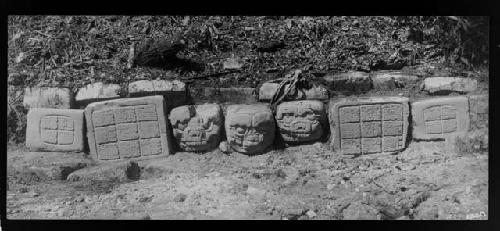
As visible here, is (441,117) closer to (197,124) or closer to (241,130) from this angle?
(241,130)

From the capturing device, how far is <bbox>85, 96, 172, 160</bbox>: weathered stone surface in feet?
15.0

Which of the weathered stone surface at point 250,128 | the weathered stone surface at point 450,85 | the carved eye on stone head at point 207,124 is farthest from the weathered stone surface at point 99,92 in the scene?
the weathered stone surface at point 450,85

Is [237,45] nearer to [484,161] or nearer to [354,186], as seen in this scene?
[354,186]

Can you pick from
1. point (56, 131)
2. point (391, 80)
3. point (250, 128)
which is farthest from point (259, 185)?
point (56, 131)

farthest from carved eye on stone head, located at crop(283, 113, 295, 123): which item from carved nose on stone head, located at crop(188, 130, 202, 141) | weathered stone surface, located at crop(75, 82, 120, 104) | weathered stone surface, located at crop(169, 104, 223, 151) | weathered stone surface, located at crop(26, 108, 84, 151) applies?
weathered stone surface, located at crop(26, 108, 84, 151)

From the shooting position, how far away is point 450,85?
4.57m

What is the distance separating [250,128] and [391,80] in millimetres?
1202

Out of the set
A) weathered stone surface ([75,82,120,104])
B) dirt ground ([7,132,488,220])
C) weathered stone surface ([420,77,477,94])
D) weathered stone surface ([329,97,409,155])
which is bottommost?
dirt ground ([7,132,488,220])

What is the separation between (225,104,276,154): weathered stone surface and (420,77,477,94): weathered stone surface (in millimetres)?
1304

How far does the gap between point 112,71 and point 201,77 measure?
719mm

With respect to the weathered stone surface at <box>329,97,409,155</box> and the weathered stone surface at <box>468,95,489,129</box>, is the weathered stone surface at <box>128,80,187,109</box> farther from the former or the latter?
the weathered stone surface at <box>468,95,489,129</box>

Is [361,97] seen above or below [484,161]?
above

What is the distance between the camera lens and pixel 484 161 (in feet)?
14.8
